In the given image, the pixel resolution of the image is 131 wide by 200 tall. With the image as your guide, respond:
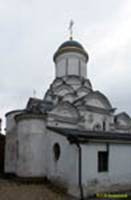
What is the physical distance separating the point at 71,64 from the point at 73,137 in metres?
10.8

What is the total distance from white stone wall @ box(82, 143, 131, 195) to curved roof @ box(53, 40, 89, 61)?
414 inches

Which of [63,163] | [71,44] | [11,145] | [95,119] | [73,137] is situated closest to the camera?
[73,137]

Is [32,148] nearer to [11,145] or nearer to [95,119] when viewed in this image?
[11,145]

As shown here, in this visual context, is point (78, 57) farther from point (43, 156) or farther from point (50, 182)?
point (50, 182)

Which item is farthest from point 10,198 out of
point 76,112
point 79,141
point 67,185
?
point 76,112

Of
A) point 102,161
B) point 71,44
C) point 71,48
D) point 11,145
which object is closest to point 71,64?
point 71,48

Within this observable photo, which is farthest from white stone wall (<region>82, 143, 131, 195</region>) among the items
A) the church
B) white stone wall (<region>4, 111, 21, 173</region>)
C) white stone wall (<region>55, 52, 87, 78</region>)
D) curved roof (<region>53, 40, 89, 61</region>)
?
curved roof (<region>53, 40, 89, 61</region>)

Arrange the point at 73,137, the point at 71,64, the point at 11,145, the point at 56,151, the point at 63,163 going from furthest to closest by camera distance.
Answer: the point at 71,64
the point at 11,145
the point at 56,151
the point at 63,163
the point at 73,137

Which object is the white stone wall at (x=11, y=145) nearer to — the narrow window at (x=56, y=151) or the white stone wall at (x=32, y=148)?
the white stone wall at (x=32, y=148)

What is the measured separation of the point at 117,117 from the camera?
2027cm

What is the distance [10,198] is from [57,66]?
1367 cm

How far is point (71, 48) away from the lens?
20.7m

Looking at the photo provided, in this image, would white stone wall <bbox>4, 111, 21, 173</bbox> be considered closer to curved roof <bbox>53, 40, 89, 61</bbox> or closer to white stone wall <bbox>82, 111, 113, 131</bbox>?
white stone wall <bbox>82, 111, 113, 131</bbox>

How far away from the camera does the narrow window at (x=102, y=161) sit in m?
11.5
